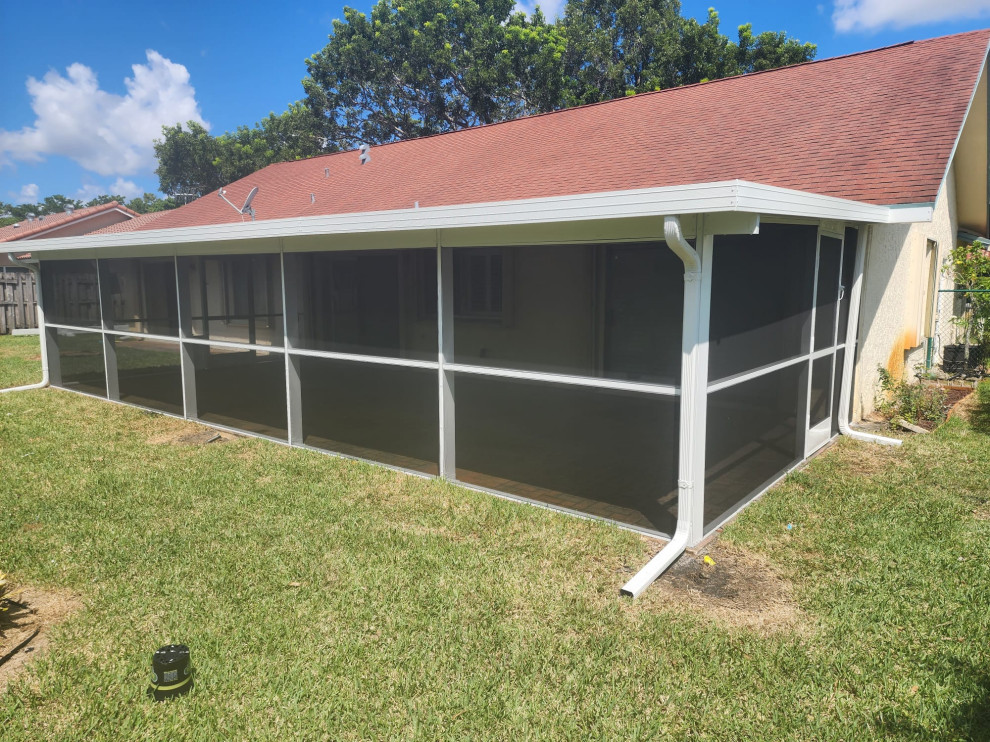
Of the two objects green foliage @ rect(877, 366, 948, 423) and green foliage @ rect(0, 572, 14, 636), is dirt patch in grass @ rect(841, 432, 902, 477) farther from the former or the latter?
green foliage @ rect(0, 572, 14, 636)

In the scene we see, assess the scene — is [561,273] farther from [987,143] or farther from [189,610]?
[189,610]

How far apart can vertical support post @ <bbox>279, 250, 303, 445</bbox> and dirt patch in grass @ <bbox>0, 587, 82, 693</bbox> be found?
131 inches

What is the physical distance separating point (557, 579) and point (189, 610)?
6.78 feet

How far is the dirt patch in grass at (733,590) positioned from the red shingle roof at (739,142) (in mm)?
3864

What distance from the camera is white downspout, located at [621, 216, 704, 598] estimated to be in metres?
3.96

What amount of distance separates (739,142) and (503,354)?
470cm

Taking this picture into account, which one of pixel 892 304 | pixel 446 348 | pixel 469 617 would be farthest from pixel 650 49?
pixel 469 617

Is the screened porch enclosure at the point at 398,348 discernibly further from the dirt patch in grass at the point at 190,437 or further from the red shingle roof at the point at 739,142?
the red shingle roof at the point at 739,142

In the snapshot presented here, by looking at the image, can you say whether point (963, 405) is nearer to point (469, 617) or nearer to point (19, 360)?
point (469, 617)

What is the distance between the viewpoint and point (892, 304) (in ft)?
25.9

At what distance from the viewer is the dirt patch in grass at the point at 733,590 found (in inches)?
141

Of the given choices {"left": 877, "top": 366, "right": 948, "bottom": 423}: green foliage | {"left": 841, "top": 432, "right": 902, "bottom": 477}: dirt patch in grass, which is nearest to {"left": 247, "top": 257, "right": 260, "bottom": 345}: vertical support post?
{"left": 841, "top": 432, "right": 902, "bottom": 477}: dirt patch in grass

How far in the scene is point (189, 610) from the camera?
3730mm

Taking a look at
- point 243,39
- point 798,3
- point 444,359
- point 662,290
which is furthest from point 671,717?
point 243,39
